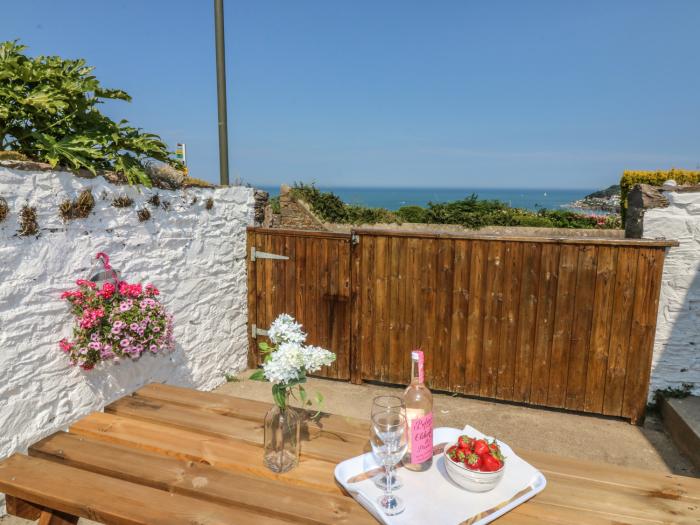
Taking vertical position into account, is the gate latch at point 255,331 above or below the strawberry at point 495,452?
below

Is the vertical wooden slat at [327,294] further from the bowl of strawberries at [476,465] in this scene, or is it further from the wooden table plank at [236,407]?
the bowl of strawberries at [476,465]

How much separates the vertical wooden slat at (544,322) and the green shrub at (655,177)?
4.01 m

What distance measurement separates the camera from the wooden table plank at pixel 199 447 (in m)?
1.63

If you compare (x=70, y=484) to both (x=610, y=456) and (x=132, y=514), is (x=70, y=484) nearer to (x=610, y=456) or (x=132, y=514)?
(x=132, y=514)

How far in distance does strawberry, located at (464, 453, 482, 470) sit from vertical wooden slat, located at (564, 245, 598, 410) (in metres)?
2.86

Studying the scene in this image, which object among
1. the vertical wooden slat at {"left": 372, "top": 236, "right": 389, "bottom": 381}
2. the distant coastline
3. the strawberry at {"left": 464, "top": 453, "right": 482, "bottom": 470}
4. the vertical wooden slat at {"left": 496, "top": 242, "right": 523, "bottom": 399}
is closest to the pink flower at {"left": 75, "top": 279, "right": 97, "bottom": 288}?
the vertical wooden slat at {"left": 372, "top": 236, "right": 389, "bottom": 381}

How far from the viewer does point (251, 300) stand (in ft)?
15.9

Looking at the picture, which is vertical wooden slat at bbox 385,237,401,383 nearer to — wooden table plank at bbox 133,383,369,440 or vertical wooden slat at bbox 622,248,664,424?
vertical wooden slat at bbox 622,248,664,424

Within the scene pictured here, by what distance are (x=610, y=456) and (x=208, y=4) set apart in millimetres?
5456

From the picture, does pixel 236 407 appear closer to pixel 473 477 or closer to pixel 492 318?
pixel 473 477

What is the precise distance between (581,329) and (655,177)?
17.6 feet

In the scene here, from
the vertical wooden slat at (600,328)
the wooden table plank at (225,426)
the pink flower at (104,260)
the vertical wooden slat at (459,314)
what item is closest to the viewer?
the wooden table plank at (225,426)

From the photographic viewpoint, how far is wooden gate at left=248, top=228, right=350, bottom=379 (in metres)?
4.53

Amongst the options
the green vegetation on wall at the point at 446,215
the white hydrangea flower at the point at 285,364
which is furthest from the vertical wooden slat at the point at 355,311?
the green vegetation on wall at the point at 446,215
